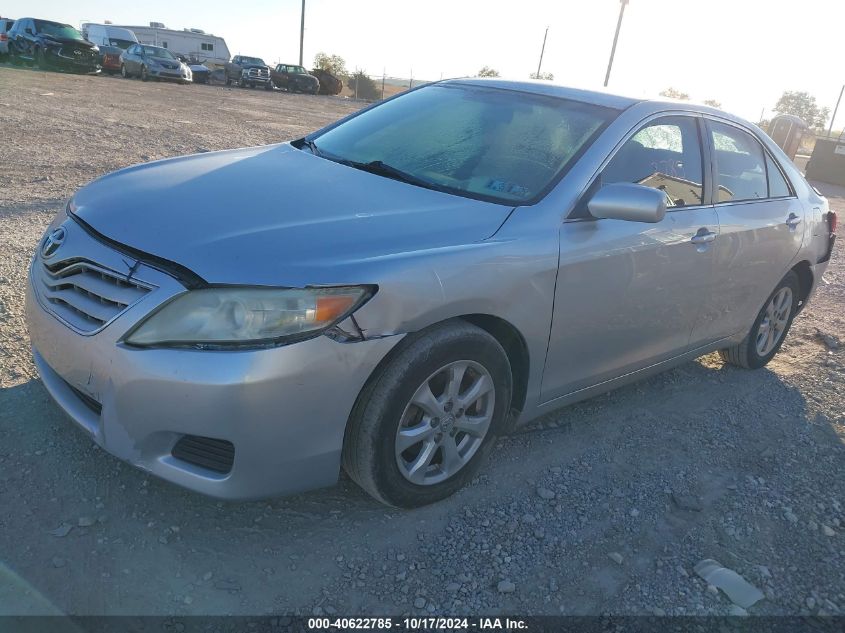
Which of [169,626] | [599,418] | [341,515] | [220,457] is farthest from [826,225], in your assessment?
[169,626]

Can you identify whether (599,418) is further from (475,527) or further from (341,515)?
(341,515)

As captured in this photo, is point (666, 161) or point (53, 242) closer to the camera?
point (53, 242)

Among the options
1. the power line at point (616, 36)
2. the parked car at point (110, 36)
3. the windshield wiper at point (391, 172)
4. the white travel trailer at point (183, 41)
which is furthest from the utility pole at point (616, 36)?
the white travel trailer at point (183, 41)

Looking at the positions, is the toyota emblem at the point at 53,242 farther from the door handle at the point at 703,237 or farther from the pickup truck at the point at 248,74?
the pickup truck at the point at 248,74

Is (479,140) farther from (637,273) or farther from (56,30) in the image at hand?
(56,30)

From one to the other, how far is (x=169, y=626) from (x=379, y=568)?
0.71 meters

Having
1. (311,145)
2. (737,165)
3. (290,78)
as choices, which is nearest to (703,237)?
(737,165)

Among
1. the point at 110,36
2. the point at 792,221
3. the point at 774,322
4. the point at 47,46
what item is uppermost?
the point at 792,221

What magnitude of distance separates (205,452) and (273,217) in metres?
0.86

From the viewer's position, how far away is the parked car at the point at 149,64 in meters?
27.3

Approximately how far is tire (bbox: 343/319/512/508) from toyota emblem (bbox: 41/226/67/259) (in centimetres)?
133

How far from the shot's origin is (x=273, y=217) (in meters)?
2.51

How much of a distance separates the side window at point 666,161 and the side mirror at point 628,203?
0.19 meters

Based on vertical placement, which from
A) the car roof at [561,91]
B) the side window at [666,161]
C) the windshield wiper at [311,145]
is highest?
the car roof at [561,91]
